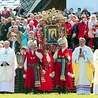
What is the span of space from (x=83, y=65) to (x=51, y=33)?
1.62m

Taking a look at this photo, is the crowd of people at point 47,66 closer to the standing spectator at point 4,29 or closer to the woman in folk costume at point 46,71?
the woman in folk costume at point 46,71

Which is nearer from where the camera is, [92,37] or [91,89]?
[91,89]

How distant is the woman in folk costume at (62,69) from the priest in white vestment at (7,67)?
5.57ft

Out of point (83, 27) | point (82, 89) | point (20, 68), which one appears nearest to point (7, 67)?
point (20, 68)

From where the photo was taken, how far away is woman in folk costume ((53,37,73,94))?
79.4 ft

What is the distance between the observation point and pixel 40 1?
40156mm

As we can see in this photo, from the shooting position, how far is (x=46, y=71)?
24391 millimetres

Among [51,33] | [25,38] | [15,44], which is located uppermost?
[51,33]

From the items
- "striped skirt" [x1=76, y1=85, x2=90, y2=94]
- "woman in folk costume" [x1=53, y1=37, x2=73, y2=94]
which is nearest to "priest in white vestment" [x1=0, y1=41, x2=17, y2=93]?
"woman in folk costume" [x1=53, y1=37, x2=73, y2=94]

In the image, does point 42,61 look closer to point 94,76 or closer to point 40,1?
point 94,76

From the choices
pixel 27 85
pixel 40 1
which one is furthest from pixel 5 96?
pixel 40 1

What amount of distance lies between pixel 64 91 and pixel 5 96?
8.23 feet

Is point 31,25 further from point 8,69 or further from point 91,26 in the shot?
point 8,69

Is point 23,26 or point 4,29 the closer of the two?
point 23,26
